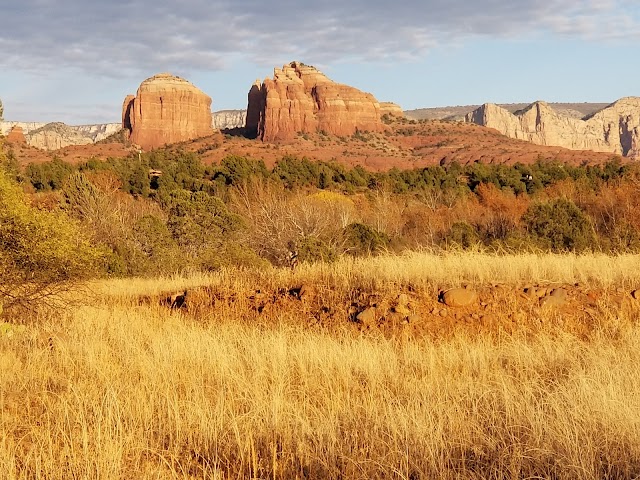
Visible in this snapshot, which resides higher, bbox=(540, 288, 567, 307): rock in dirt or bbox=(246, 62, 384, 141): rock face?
bbox=(246, 62, 384, 141): rock face

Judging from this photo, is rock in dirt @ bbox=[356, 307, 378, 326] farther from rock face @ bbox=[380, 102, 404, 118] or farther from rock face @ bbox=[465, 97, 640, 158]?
rock face @ bbox=[465, 97, 640, 158]

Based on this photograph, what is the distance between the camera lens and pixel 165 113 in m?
115

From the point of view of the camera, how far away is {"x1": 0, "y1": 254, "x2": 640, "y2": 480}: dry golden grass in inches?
127

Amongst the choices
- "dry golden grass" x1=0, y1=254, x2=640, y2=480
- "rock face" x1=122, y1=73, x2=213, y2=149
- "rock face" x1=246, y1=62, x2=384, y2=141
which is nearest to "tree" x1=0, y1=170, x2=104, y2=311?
"dry golden grass" x1=0, y1=254, x2=640, y2=480

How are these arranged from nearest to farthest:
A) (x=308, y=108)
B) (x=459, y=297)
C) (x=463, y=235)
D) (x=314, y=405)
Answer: (x=314, y=405) → (x=459, y=297) → (x=463, y=235) → (x=308, y=108)

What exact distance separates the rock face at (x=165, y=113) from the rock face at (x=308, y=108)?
35.3 ft

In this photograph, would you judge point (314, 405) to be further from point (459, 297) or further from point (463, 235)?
point (463, 235)

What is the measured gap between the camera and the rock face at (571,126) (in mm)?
167250

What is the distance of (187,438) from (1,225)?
609 cm

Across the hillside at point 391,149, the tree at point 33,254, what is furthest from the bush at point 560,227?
the hillside at point 391,149

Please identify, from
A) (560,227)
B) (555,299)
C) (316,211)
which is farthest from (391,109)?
(555,299)

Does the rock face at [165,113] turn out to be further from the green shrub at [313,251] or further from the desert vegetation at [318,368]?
the desert vegetation at [318,368]

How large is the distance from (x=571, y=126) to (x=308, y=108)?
332ft

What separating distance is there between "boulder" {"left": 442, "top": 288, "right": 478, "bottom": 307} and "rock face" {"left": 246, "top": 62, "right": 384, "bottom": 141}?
99.3 meters
